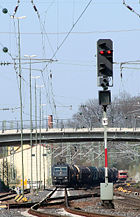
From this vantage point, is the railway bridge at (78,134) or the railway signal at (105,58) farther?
the railway bridge at (78,134)

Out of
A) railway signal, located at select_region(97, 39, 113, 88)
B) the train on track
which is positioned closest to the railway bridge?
the train on track

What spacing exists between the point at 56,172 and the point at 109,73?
48.4m

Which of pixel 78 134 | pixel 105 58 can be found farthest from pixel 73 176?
pixel 105 58

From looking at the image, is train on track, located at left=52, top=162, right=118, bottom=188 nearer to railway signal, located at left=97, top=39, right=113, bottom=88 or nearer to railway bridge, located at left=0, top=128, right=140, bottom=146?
railway bridge, located at left=0, top=128, right=140, bottom=146

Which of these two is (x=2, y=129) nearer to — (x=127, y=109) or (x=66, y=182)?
(x=66, y=182)

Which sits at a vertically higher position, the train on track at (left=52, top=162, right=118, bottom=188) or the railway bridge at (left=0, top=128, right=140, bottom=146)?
the railway bridge at (left=0, top=128, right=140, bottom=146)

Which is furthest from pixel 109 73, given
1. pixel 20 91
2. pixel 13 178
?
pixel 13 178

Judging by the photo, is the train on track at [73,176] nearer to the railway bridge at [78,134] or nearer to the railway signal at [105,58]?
the railway bridge at [78,134]

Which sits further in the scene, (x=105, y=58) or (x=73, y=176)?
(x=73, y=176)

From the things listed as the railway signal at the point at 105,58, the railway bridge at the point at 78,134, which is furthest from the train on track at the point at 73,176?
the railway signal at the point at 105,58

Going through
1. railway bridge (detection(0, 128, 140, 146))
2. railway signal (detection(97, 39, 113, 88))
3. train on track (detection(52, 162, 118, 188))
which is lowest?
train on track (detection(52, 162, 118, 188))

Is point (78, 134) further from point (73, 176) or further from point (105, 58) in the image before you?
point (105, 58)

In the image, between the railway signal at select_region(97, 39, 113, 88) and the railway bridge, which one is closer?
the railway signal at select_region(97, 39, 113, 88)

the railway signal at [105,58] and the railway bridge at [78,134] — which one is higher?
the railway signal at [105,58]
